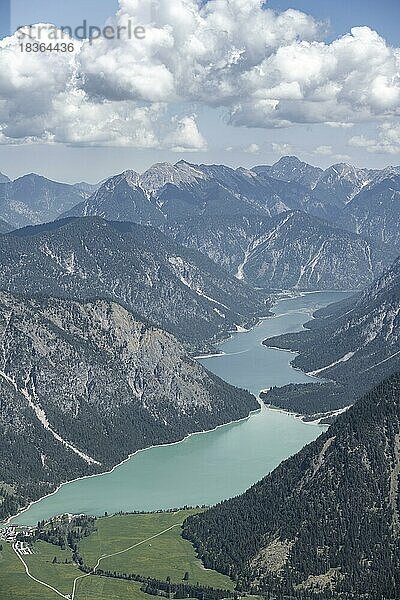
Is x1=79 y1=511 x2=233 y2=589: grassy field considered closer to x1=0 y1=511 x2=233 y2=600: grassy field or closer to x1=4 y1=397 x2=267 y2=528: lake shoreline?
x1=0 y1=511 x2=233 y2=600: grassy field

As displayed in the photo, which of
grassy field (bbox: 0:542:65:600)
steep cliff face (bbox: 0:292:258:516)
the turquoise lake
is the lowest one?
grassy field (bbox: 0:542:65:600)

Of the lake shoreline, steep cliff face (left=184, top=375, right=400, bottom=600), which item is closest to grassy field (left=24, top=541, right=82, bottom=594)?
the lake shoreline

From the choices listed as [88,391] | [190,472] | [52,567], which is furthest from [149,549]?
[88,391]

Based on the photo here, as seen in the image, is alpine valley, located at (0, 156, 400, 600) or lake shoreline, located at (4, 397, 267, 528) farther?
lake shoreline, located at (4, 397, 267, 528)

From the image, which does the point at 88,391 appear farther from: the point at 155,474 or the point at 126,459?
the point at 155,474

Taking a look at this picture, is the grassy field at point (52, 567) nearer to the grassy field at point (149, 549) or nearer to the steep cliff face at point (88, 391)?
the grassy field at point (149, 549)
